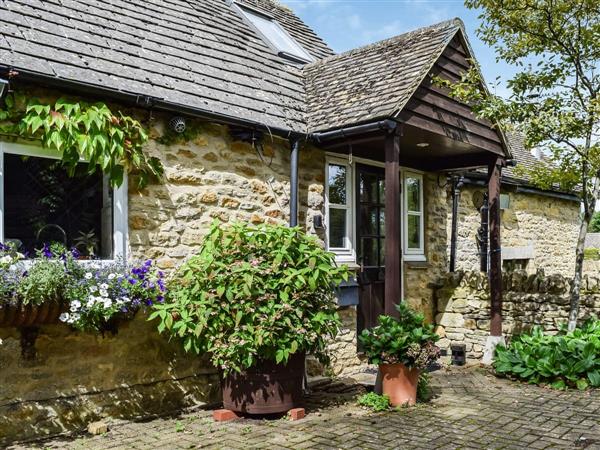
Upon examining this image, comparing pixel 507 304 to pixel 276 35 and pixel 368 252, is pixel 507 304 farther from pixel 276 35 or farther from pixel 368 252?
pixel 276 35

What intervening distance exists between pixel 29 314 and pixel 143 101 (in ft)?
7.57

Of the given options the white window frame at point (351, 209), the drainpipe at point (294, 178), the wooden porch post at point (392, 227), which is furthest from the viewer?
the white window frame at point (351, 209)

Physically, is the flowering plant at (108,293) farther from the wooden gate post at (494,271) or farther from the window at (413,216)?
the wooden gate post at (494,271)

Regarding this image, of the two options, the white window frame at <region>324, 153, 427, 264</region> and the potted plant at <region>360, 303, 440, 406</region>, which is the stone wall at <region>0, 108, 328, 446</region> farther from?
the potted plant at <region>360, 303, 440, 406</region>

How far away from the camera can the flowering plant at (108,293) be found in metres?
4.61

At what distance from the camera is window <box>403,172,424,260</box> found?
367 inches

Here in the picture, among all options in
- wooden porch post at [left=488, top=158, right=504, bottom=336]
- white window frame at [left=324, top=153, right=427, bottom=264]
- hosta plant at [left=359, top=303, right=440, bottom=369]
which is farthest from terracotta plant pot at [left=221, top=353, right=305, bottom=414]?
wooden porch post at [left=488, top=158, right=504, bottom=336]

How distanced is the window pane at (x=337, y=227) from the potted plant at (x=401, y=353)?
6.91 ft

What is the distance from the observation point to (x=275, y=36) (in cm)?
954

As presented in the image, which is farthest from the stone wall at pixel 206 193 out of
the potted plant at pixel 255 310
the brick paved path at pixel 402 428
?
the brick paved path at pixel 402 428

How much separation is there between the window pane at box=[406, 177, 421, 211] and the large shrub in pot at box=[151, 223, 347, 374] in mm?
4180

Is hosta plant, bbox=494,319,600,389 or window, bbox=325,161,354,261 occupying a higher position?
window, bbox=325,161,354,261

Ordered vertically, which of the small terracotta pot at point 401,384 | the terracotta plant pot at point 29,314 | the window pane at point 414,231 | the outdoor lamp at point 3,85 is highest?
the outdoor lamp at point 3,85

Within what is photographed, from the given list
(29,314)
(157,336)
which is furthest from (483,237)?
(29,314)
